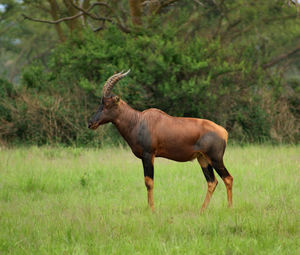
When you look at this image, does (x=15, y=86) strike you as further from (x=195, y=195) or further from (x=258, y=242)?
(x=258, y=242)

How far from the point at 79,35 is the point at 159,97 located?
428 cm

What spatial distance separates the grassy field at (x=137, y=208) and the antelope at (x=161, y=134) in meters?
0.83

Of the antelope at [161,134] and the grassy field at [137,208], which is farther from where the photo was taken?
the antelope at [161,134]

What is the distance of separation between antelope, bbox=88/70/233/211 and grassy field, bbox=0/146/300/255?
833 mm

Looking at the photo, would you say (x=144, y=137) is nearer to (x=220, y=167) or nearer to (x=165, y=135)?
(x=165, y=135)

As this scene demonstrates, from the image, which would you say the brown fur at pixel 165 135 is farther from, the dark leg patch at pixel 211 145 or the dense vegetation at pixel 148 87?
the dense vegetation at pixel 148 87

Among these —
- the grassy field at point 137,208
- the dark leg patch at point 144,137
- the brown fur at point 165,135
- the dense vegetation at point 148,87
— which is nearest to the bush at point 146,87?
the dense vegetation at point 148,87

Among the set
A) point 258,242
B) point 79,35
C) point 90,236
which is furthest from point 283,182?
point 79,35

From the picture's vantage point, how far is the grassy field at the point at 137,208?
234 inches

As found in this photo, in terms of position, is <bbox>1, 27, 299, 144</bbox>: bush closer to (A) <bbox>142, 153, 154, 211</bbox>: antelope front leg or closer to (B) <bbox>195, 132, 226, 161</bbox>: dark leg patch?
(A) <bbox>142, 153, 154, 211</bbox>: antelope front leg

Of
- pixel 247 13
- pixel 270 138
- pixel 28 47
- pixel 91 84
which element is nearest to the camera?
pixel 91 84

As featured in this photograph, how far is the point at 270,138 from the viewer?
17.6 m

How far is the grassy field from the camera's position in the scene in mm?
5938

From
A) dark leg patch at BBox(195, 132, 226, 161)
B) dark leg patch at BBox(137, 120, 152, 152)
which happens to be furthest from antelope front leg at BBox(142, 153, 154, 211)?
dark leg patch at BBox(195, 132, 226, 161)
